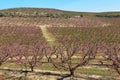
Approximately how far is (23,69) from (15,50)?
14.5 ft

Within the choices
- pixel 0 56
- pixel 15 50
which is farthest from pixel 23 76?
pixel 15 50

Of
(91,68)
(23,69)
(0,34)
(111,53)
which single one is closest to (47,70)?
(23,69)

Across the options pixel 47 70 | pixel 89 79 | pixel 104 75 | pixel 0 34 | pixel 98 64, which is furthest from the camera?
pixel 0 34

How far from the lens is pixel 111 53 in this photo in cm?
2947

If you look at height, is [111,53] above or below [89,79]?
above

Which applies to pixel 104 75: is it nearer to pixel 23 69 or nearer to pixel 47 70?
pixel 47 70

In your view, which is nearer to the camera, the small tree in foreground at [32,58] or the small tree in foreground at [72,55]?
the small tree in foreground at [72,55]

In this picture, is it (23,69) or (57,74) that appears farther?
(23,69)

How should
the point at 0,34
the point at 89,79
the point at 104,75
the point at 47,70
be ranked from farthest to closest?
1. the point at 0,34
2. the point at 47,70
3. the point at 104,75
4. the point at 89,79

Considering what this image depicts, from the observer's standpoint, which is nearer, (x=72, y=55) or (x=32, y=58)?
(x=32, y=58)

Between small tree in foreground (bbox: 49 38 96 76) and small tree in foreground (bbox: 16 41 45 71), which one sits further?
small tree in foreground (bbox: 16 41 45 71)

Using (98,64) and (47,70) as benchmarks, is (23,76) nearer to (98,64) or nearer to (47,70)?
(47,70)

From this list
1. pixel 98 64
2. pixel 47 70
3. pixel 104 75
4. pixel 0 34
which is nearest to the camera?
pixel 104 75

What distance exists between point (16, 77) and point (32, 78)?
1667 millimetres
